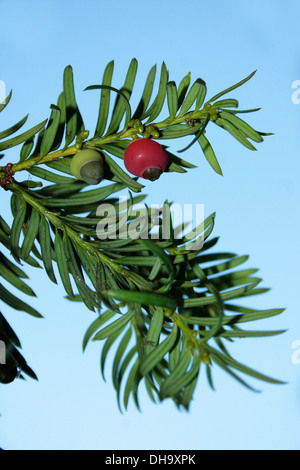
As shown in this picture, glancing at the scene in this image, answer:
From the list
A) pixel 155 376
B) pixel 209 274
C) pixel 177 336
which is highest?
pixel 209 274

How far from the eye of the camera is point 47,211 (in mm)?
1394

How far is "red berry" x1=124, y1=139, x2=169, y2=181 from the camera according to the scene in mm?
1293

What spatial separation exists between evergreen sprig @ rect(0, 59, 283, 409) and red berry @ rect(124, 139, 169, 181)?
0.04m

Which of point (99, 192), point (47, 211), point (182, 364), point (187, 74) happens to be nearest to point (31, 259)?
point (47, 211)

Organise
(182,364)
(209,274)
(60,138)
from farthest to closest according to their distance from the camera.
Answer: (60,138), (209,274), (182,364)

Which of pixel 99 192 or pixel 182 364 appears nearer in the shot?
pixel 182 364

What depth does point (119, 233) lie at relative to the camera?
1.32m

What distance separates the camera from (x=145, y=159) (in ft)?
4.23

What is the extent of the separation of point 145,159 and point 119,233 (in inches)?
8.6

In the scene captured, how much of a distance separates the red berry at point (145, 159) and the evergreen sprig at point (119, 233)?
0.15 ft

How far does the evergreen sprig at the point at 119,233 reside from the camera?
127 cm

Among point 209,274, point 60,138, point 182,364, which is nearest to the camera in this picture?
point 182,364
